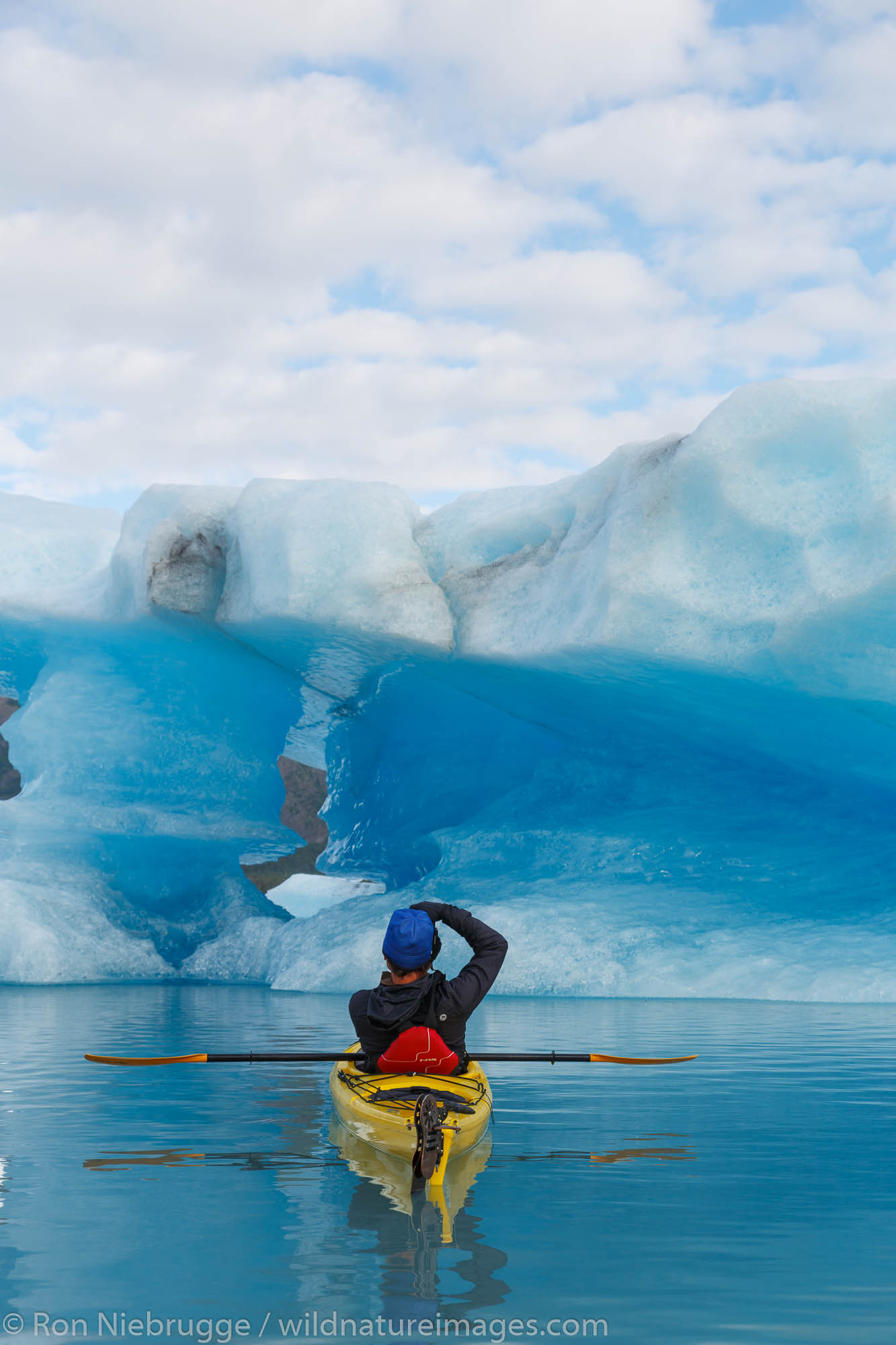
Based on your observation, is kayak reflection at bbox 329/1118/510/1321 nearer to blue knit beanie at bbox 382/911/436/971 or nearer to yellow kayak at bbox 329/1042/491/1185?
yellow kayak at bbox 329/1042/491/1185

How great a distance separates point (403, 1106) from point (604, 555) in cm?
612

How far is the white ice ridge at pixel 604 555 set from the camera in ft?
28.9

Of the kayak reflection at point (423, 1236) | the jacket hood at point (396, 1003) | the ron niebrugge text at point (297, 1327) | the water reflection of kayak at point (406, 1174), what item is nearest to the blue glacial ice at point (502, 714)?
the jacket hood at point (396, 1003)

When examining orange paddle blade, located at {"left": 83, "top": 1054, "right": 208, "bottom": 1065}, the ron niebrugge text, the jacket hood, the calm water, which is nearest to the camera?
the ron niebrugge text

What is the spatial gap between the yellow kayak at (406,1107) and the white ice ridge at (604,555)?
535 cm

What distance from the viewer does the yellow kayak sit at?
145 inches

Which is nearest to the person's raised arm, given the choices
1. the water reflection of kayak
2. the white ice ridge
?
the water reflection of kayak

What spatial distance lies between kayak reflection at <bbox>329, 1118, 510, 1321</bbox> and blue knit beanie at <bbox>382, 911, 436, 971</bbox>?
57cm

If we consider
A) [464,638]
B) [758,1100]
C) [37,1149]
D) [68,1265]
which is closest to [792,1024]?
[758,1100]

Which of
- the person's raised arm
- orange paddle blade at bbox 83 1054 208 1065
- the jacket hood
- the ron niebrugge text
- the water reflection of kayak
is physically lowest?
the water reflection of kayak

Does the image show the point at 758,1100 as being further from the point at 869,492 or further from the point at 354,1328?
the point at 869,492

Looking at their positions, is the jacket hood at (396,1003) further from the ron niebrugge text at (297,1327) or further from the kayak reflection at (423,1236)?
the ron niebrugge text at (297,1327)

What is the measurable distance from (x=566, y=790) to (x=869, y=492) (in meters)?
5.04

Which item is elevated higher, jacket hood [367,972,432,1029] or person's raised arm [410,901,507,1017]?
person's raised arm [410,901,507,1017]
